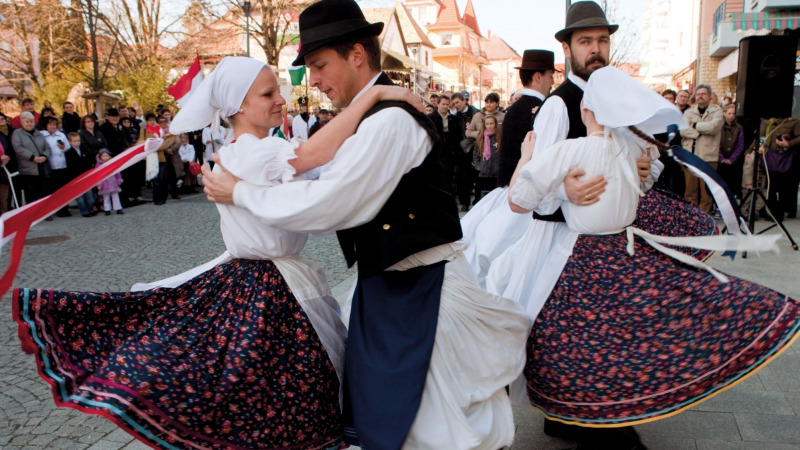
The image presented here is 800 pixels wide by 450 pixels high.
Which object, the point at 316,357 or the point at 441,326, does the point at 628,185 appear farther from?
the point at 316,357

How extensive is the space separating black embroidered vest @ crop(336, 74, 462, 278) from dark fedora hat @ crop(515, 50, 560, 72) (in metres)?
3.97

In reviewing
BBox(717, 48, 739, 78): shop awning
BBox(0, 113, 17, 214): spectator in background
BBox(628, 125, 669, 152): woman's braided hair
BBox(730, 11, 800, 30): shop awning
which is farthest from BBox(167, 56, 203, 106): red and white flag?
Result: BBox(717, 48, 739, 78): shop awning

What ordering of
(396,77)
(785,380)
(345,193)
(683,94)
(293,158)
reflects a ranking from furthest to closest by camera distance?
(396,77) < (683,94) < (785,380) < (293,158) < (345,193)

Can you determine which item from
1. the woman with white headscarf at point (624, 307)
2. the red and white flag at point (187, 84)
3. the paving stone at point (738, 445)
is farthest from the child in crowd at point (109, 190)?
the paving stone at point (738, 445)

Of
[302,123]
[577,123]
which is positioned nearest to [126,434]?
[577,123]

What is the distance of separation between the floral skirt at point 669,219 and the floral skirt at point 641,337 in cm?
77

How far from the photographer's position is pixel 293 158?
7.02 feet

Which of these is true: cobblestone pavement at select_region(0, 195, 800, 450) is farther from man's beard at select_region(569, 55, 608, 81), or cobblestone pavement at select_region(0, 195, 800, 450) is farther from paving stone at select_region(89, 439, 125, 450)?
man's beard at select_region(569, 55, 608, 81)

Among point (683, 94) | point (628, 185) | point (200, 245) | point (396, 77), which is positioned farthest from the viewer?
point (396, 77)

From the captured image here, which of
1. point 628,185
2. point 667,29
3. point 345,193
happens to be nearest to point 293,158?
point 345,193

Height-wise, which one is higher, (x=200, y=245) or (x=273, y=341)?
(x=273, y=341)

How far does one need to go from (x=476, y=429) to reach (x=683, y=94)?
10.2 meters

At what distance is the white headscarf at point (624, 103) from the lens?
241 centimetres

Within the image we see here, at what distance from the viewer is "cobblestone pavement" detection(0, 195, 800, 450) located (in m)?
3.15
